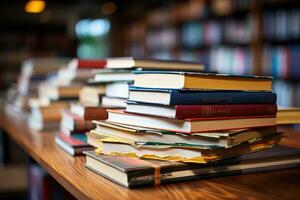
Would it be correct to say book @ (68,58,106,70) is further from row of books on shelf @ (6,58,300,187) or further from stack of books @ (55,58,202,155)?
row of books on shelf @ (6,58,300,187)

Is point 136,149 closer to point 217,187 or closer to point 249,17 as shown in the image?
point 217,187

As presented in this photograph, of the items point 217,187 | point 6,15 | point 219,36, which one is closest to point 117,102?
point 217,187

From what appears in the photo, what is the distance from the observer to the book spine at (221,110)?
76 centimetres

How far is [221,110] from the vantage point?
80 cm

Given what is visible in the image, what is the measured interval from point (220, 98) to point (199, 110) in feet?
0.20

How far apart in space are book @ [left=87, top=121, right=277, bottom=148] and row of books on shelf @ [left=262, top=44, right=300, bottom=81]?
8.10 feet

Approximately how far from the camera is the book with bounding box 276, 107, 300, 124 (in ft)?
3.13

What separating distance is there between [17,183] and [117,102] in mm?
963

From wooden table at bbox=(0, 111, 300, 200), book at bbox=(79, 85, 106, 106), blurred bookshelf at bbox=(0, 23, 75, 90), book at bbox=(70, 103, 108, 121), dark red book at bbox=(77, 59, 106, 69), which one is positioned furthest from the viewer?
blurred bookshelf at bbox=(0, 23, 75, 90)

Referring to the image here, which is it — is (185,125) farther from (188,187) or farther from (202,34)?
(202,34)

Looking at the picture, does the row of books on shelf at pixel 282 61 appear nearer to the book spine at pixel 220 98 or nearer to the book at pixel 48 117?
the book at pixel 48 117

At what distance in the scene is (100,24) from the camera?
7449 millimetres

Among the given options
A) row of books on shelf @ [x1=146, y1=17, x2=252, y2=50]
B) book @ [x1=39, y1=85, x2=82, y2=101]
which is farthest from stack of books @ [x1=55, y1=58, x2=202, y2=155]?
row of books on shelf @ [x1=146, y1=17, x2=252, y2=50]

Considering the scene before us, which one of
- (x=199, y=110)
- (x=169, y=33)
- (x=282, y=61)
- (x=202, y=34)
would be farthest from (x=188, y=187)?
(x=169, y=33)
